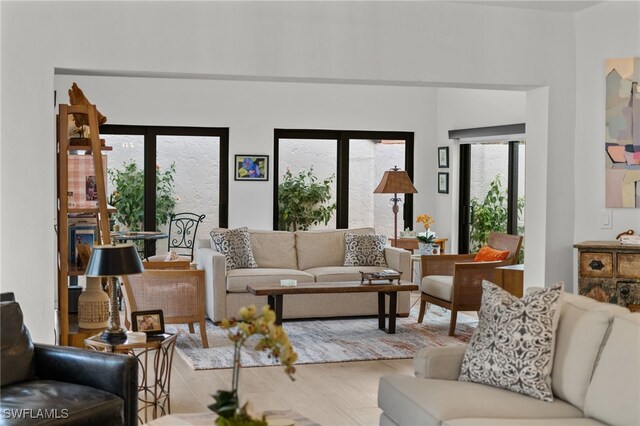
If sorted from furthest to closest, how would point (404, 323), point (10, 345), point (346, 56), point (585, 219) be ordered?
point (404, 323) < point (585, 219) < point (346, 56) < point (10, 345)

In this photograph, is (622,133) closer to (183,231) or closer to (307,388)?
(307,388)

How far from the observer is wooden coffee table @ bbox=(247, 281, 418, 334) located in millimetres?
7534

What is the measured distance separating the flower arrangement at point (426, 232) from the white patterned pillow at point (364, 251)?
0.94 m

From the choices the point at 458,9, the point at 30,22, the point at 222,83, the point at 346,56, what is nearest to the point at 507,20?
the point at 458,9

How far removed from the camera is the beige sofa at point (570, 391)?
3520 mm

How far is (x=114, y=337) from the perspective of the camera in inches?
183

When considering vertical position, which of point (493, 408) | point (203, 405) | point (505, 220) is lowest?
point (203, 405)

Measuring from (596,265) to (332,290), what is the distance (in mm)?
2556

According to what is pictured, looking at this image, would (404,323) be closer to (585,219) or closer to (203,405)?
(585,219)

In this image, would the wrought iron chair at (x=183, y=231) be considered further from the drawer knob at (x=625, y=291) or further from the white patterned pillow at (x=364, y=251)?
the drawer knob at (x=625, y=291)

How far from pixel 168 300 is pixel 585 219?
346cm

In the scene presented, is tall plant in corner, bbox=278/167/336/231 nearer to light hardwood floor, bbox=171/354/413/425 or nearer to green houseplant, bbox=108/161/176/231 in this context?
green houseplant, bbox=108/161/176/231

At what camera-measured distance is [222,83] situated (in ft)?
33.7

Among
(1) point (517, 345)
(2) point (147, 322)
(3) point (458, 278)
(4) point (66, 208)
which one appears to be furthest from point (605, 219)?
(4) point (66, 208)
